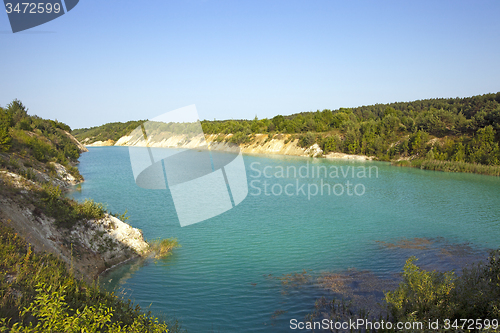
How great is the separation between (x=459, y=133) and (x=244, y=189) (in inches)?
1829

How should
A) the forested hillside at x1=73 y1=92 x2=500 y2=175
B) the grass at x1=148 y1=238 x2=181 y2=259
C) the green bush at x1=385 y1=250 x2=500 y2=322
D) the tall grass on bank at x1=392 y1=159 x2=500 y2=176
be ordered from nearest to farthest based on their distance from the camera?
the green bush at x1=385 y1=250 x2=500 y2=322 → the grass at x1=148 y1=238 x2=181 y2=259 → the tall grass on bank at x1=392 y1=159 x2=500 y2=176 → the forested hillside at x1=73 y1=92 x2=500 y2=175

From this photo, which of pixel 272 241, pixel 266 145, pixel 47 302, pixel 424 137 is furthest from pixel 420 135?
pixel 47 302

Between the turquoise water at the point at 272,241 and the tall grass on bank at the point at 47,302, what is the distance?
235 cm

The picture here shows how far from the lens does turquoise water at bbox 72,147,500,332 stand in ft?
30.9

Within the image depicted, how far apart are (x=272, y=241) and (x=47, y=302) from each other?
11394mm

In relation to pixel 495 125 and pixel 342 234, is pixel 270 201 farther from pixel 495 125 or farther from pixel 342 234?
pixel 495 125

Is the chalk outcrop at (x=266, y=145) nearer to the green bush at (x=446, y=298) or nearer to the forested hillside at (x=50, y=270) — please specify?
the forested hillside at (x=50, y=270)

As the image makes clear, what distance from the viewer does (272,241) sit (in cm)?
1541

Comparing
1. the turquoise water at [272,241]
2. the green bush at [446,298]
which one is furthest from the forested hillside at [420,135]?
the green bush at [446,298]

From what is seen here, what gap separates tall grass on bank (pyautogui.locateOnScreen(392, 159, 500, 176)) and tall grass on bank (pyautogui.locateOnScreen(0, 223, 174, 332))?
1996 inches

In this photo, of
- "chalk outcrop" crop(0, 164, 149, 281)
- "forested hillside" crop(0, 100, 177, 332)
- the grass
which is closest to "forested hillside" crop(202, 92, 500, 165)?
the grass

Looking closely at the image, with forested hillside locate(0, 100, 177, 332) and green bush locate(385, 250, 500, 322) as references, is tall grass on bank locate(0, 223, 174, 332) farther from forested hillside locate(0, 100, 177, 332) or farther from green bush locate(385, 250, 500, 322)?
green bush locate(385, 250, 500, 322)

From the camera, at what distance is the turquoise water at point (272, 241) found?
30.9 feet

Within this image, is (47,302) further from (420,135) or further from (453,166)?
(420,135)
